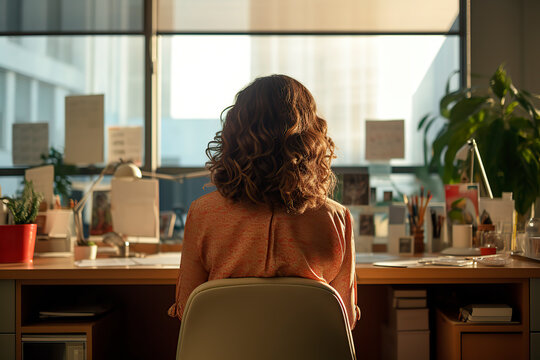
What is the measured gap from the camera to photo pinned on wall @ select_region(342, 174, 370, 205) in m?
2.39

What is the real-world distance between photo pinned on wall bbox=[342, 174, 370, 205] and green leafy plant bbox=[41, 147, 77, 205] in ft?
6.03

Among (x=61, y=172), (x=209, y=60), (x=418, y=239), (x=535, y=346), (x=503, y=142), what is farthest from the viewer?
(x=209, y=60)

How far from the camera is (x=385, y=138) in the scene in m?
2.53

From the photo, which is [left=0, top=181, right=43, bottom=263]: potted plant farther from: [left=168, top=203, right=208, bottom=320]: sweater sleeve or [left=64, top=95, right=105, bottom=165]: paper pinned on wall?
[left=168, top=203, right=208, bottom=320]: sweater sleeve

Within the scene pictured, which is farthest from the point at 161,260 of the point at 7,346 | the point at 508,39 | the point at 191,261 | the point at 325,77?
the point at 508,39

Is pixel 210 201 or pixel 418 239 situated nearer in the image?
pixel 210 201

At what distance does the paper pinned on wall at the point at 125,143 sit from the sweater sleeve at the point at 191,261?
1.40 meters

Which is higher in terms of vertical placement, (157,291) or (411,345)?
(157,291)

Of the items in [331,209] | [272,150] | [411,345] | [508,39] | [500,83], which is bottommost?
[411,345]

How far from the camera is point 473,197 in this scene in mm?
2229

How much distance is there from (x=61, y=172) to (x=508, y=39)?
2.98 meters

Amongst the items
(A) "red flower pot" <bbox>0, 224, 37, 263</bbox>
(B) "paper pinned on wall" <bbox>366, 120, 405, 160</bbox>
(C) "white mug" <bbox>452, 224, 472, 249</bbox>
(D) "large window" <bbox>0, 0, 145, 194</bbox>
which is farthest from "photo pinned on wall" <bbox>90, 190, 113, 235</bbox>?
(C) "white mug" <bbox>452, 224, 472, 249</bbox>

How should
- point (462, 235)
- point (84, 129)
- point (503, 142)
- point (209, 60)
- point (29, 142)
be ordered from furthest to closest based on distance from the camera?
1. point (209, 60)
2. point (29, 142)
3. point (84, 129)
4. point (503, 142)
5. point (462, 235)

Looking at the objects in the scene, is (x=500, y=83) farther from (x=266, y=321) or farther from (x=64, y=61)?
(x=64, y=61)
